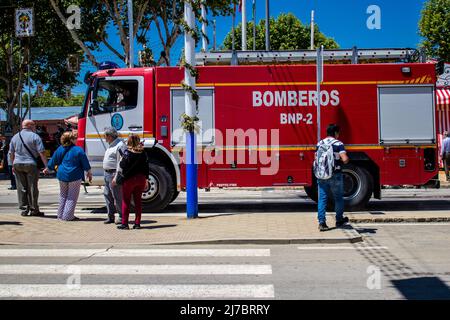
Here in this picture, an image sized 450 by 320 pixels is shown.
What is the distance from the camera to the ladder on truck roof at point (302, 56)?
11.9 metres

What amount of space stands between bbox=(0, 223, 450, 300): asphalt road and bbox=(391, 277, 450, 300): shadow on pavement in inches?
0.4

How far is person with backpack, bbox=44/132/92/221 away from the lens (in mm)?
10406

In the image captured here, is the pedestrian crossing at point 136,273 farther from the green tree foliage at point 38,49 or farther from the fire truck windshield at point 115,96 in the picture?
the green tree foliage at point 38,49

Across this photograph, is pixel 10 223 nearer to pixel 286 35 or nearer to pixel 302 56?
pixel 302 56

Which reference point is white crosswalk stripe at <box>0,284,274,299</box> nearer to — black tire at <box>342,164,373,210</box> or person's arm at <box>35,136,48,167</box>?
person's arm at <box>35,136,48,167</box>

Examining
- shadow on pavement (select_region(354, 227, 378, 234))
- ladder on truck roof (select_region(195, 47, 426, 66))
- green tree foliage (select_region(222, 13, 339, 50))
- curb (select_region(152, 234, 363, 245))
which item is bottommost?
curb (select_region(152, 234, 363, 245))

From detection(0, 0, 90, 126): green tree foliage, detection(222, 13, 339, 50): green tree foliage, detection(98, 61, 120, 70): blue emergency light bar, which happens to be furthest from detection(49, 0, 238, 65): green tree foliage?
detection(222, 13, 339, 50): green tree foliage

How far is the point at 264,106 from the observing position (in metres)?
11.6

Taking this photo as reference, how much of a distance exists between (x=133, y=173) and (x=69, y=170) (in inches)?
64.1

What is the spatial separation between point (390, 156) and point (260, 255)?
512cm

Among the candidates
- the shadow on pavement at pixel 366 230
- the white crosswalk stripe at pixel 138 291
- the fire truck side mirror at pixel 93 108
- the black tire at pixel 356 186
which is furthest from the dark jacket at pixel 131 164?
the black tire at pixel 356 186

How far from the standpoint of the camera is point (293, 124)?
1164cm

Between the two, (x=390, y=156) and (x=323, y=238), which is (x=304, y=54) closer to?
(x=390, y=156)

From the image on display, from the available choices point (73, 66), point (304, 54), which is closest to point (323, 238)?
point (304, 54)
